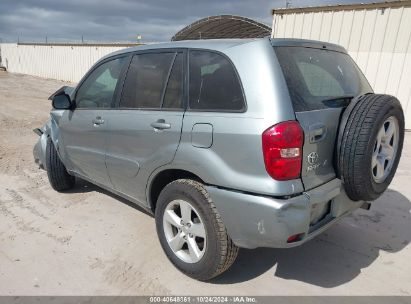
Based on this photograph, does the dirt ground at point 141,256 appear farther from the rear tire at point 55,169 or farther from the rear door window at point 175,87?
the rear door window at point 175,87

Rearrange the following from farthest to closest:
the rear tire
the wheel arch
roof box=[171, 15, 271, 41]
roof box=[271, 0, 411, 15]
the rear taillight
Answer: roof box=[171, 15, 271, 41] → roof box=[271, 0, 411, 15] → the rear tire → the wheel arch → the rear taillight

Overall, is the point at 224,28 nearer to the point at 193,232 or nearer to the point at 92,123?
the point at 92,123

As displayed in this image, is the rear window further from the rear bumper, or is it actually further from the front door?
the front door

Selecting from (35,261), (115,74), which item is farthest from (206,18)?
(35,261)

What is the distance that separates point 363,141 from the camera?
2.24 m

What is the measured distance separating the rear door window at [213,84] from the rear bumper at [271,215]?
0.59m

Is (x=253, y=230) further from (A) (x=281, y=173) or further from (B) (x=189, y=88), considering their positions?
(B) (x=189, y=88)

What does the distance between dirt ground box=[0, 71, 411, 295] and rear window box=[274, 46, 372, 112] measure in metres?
1.39

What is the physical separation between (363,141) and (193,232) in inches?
54.2

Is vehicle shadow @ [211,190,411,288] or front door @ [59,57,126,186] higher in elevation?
front door @ [59,57,126,186]

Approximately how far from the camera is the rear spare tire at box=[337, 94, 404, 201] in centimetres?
225

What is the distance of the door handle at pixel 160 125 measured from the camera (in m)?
2.56

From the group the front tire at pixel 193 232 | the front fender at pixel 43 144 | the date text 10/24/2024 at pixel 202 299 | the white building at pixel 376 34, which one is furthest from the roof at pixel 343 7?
the date text 10/24/2024 at pixel 202 299

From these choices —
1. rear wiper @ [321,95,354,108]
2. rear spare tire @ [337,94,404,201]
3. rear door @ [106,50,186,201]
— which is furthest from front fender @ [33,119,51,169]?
rear spare tire @ [337,94,404,201]
